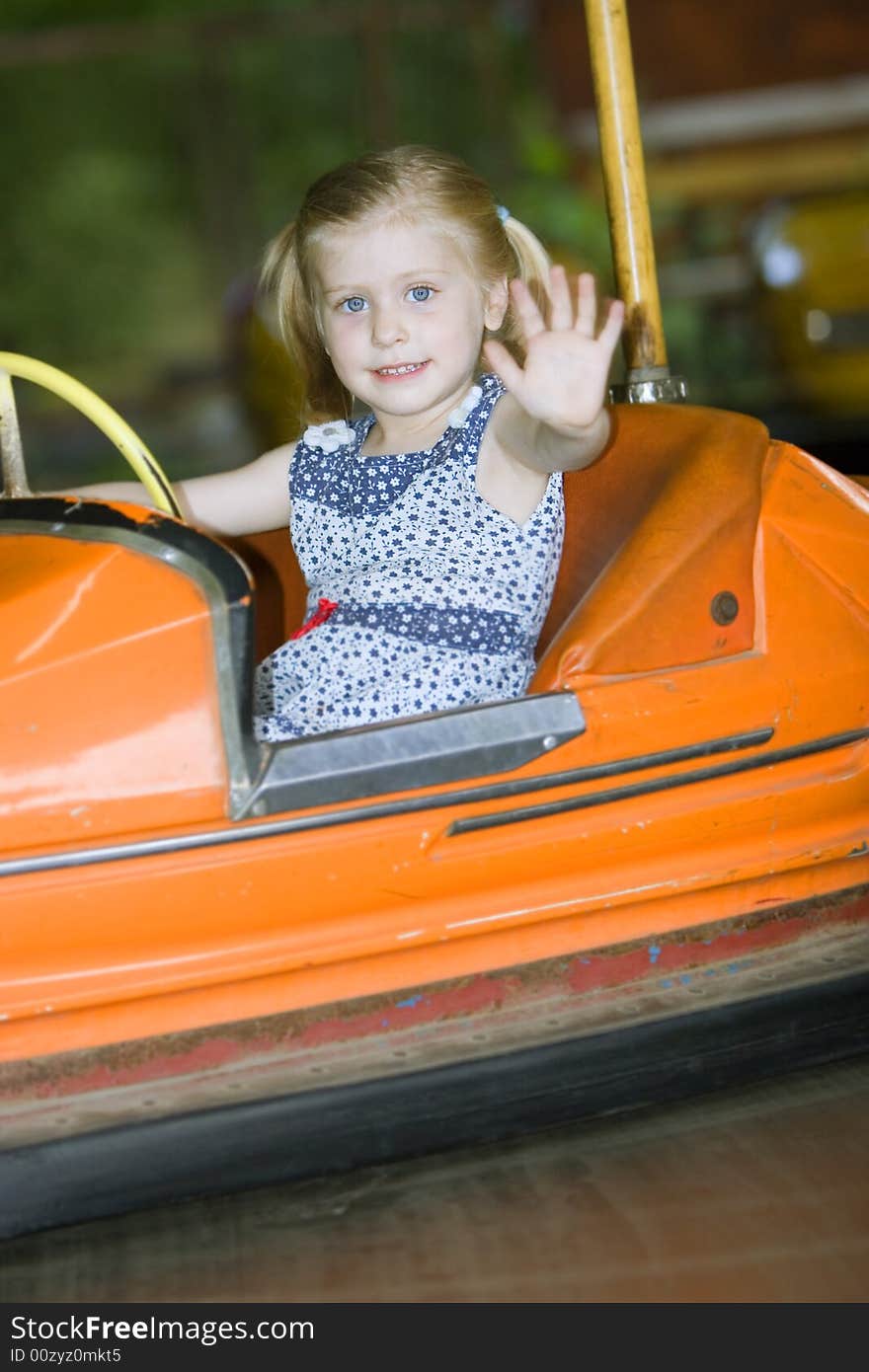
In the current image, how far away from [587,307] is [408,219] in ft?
0.75

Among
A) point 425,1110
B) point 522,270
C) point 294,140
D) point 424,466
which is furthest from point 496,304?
point 294,140

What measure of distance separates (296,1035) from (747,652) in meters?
0.50

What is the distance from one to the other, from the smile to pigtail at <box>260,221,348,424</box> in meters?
0.15

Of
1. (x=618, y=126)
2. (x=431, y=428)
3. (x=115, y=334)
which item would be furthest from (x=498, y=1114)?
(x=115, y=334)

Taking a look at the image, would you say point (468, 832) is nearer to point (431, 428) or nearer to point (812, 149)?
point (431, 428)

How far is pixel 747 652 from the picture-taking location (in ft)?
4.50

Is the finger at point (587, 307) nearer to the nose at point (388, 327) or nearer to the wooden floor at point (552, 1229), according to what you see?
the nose at point (388, 327)

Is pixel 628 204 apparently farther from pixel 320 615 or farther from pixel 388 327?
pixel 320 615

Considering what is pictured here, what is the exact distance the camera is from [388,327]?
140cm

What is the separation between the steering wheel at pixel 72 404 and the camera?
50.3 inches

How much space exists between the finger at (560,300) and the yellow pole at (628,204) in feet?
1.21

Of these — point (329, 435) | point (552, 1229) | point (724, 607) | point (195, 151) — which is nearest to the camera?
point (552, 1229)

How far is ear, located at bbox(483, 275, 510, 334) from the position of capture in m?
1.47

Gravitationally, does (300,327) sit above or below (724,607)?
above
